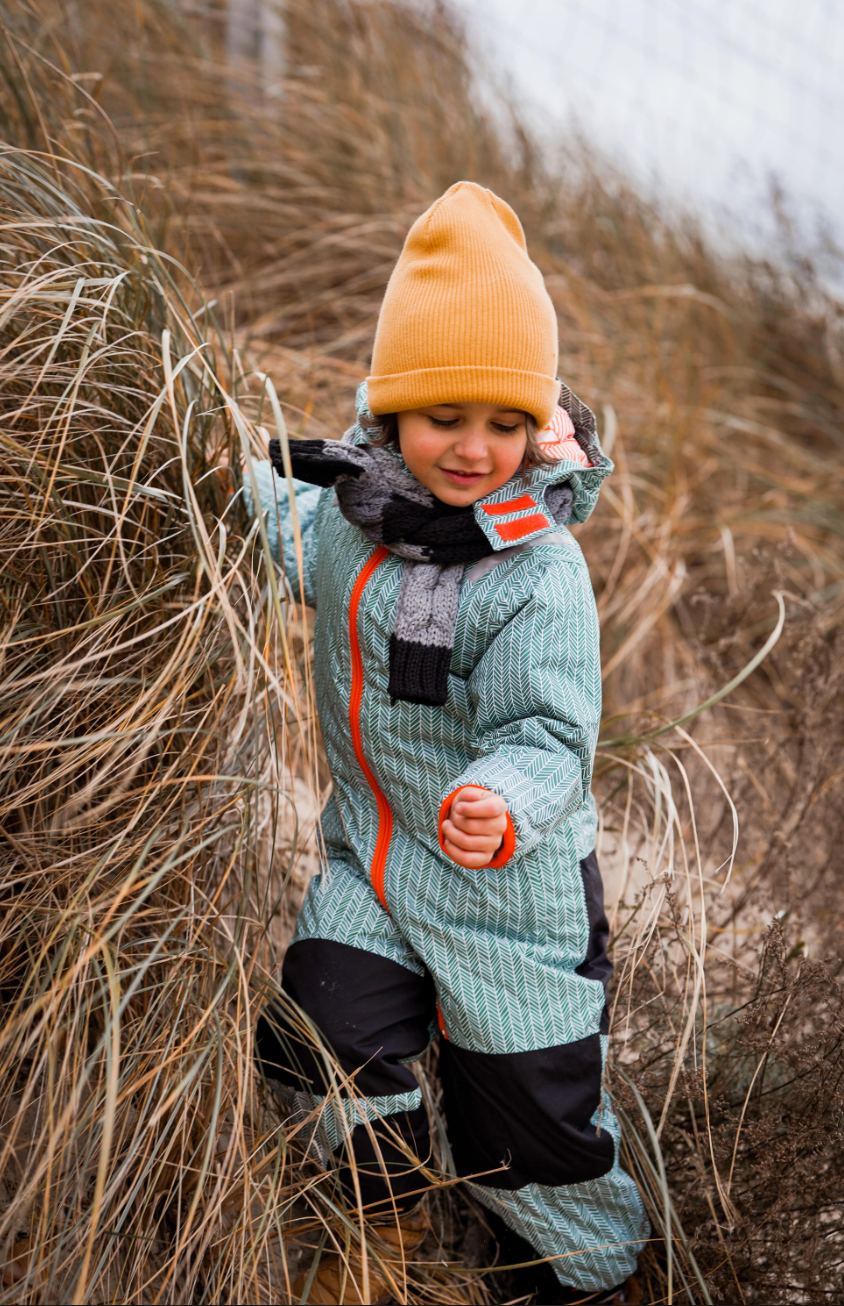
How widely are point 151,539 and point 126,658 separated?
194 millimetres

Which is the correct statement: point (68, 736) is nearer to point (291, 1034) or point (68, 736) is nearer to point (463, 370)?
point (291, 1034)

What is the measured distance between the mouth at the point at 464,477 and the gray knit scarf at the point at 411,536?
4 cm

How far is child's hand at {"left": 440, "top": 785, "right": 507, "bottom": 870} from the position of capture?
126 centimetres

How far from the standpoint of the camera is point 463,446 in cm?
146

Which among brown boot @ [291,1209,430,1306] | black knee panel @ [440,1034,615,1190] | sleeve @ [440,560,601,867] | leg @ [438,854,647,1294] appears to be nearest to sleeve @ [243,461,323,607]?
sleeve @ [440,560,601,867]

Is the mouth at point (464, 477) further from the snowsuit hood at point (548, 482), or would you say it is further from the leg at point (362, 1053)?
A: the leg at point (362, 1053)

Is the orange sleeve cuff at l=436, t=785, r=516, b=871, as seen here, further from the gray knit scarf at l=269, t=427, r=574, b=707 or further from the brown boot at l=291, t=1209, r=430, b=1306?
the brown boot at l=291, t=1209, r=430, b=1306

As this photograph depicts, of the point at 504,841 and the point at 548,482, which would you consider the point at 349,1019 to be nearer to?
the point at 504,841

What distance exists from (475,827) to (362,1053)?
446 millimetres

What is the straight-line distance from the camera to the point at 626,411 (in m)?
3.41

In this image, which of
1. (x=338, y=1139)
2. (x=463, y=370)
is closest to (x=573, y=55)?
(x=463, y=370)

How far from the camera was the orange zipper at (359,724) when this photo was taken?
155 centimetres

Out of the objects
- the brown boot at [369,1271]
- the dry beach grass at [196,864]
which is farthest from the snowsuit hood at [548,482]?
the brown boot at [369,1271]

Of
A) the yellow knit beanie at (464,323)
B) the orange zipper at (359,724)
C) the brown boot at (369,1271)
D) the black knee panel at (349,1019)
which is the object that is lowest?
the brown boot at (369,1271)
